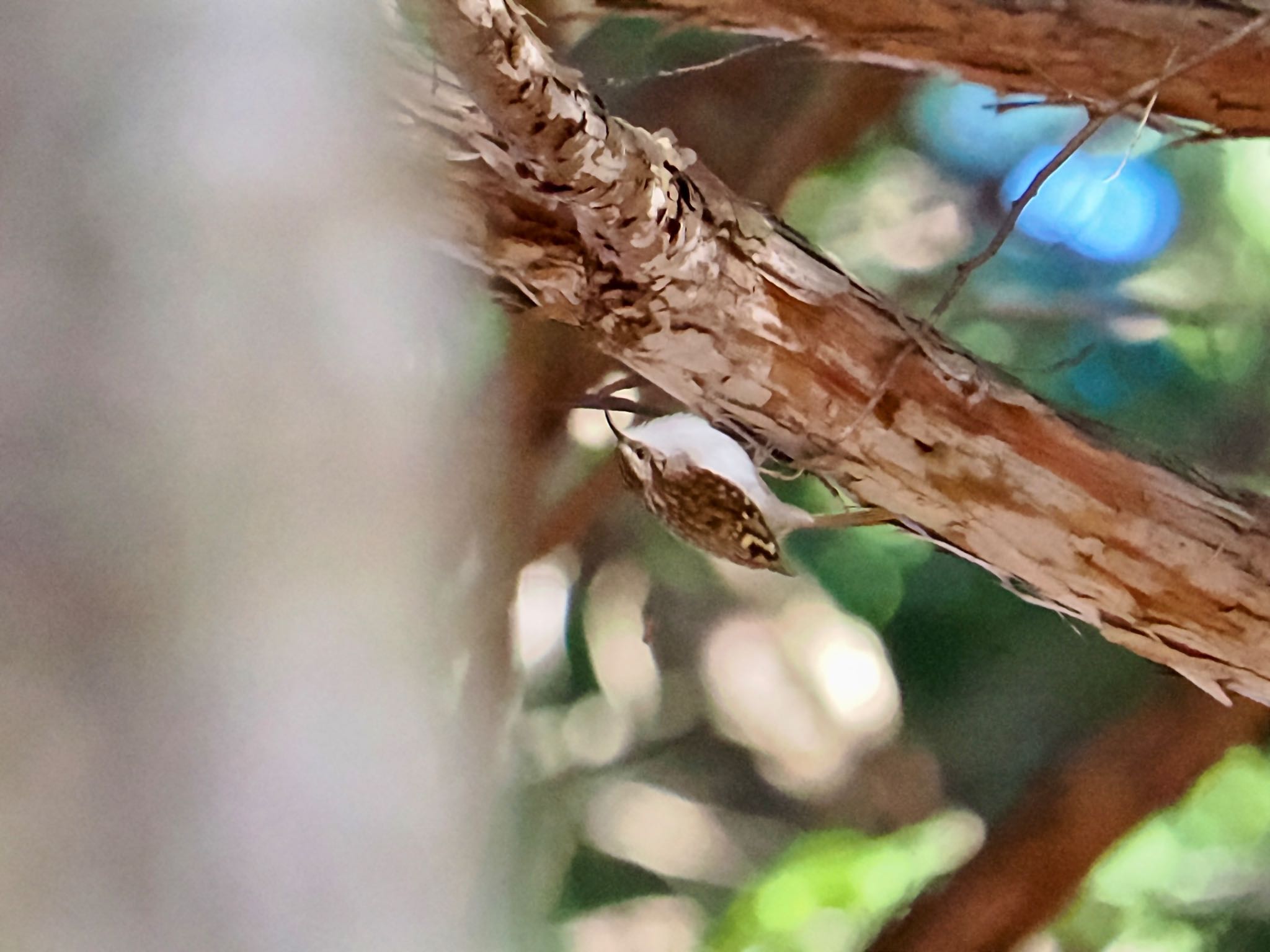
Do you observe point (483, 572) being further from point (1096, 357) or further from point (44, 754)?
point (1096, 357)

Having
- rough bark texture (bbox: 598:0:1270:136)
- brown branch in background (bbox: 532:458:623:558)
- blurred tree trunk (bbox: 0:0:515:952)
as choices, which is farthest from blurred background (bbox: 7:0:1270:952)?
brown branch in background (bbox: 532:458:623:558)

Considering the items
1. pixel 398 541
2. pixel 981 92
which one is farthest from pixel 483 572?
pixel 981 92

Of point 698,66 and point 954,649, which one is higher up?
point 698,66

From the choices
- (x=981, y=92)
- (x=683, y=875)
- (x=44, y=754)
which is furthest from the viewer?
(x=683, y=875)

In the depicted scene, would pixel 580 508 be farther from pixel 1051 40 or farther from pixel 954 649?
pixel 1051 40

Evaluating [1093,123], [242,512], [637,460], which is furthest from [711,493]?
[242,512]

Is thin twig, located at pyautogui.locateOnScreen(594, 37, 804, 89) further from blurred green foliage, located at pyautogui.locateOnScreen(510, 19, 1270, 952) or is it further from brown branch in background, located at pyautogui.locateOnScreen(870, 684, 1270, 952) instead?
brown branch in background, located at pyautogui.locateOnScreen(870, 684, 1270, 952)

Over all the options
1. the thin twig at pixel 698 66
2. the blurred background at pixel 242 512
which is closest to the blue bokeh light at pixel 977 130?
the thin twig at pixel 698 66
